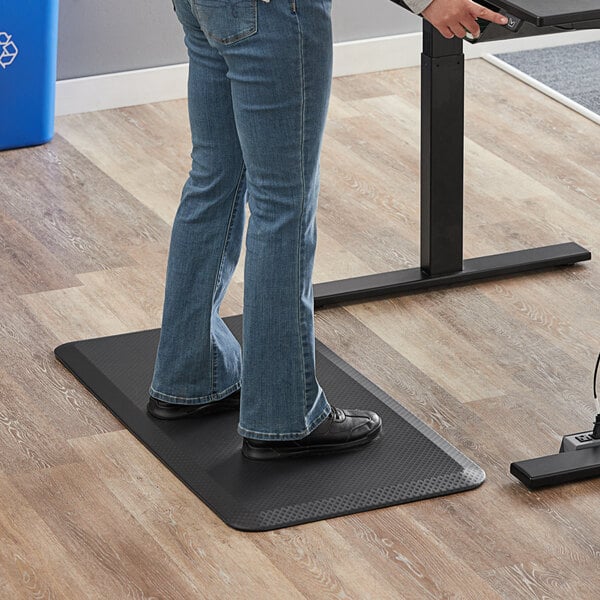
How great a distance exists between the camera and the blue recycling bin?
141 inches

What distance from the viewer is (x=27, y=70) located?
12.0ft

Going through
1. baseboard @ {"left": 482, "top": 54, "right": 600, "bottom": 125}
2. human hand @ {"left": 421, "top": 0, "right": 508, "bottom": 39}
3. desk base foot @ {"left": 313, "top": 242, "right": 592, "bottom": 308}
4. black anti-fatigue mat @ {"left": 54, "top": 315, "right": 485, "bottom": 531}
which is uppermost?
human hand @ {"left": 421, "top": 0, "right": 508, "bottom": 39}

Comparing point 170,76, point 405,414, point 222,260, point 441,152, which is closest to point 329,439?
point 405,414

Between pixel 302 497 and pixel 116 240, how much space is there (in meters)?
1.17

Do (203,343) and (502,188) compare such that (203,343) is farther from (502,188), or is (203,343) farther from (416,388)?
(502,188)

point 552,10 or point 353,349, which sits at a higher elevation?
point 552,10

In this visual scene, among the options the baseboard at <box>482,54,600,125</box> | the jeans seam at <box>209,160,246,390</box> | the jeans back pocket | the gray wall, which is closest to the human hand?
the jeans back pocket

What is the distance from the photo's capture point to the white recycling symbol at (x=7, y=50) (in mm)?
3584

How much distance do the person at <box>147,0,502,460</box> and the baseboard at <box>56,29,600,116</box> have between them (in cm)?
183

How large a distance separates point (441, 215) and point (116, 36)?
1.55 m

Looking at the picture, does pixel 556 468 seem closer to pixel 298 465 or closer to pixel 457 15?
pixel 298 465

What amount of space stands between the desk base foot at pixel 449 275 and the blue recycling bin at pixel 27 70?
1225mm

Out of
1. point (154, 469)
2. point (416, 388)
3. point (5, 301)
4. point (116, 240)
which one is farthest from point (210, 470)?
point (116, 240)

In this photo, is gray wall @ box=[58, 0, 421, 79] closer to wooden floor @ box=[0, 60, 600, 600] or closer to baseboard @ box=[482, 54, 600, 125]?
wooden floor @ box=[0, 60, 600, 600]
